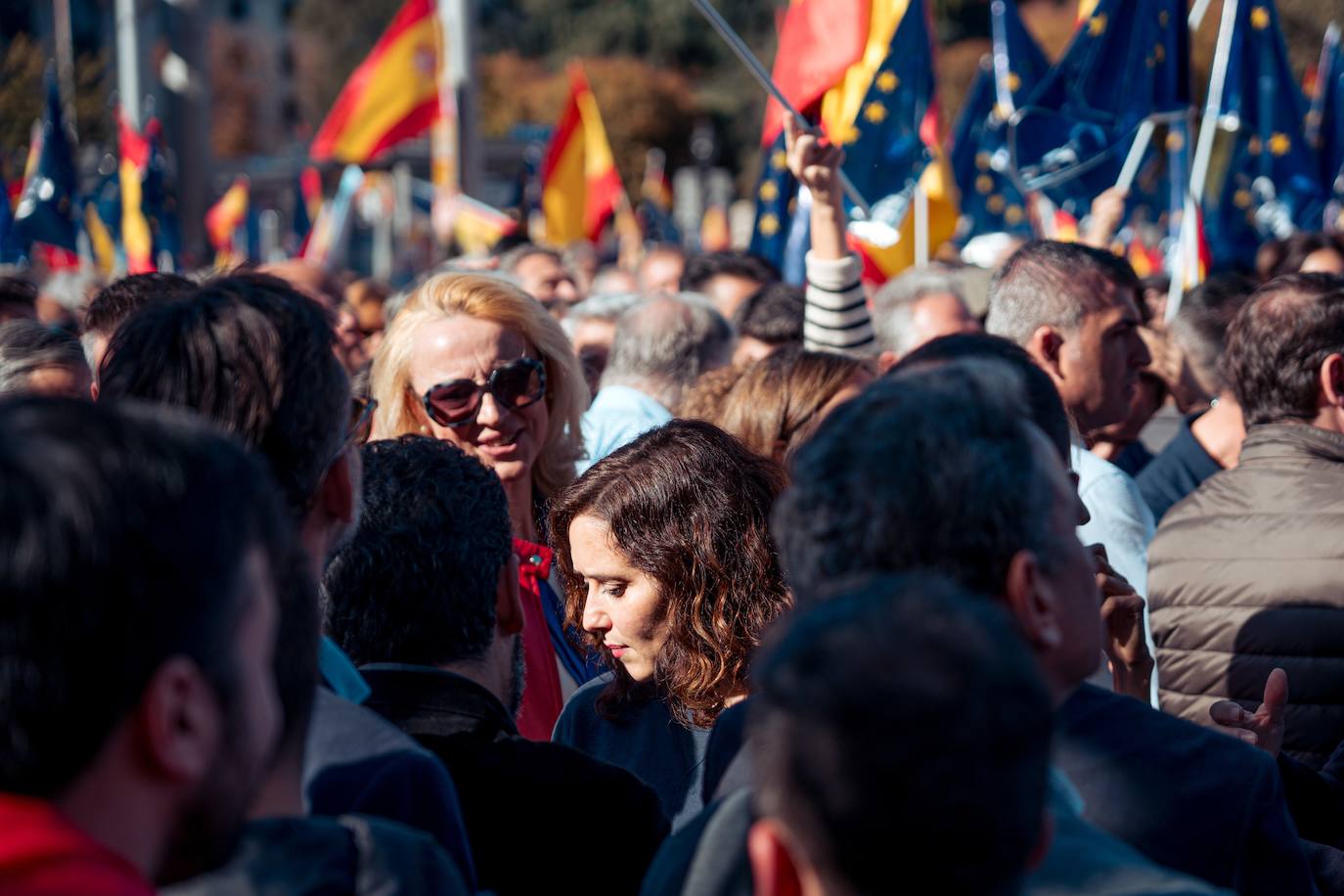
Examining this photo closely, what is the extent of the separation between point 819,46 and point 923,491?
21.1 feet

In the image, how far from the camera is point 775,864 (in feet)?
4.54

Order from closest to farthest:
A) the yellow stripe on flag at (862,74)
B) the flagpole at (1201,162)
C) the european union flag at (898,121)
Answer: the european union flag at (898,121)
the yellow stripe on flag at (862,74)
the flagpole at (1201,162)

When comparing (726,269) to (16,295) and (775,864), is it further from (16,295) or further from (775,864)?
(775,864)

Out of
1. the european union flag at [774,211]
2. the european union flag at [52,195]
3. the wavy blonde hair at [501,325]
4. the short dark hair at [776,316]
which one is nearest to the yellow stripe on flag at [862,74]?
the european union flag at [774,211]

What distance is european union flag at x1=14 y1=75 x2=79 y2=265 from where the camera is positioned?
1065 centimetres

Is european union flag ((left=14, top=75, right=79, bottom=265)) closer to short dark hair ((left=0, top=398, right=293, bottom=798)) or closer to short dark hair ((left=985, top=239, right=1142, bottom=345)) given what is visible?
short dark hair ((left=985, top=239, right=1142, bottom=345))

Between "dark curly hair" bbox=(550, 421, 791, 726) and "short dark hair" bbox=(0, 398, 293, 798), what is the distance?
1.60m

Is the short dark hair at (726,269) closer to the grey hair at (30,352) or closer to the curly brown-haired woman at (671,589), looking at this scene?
the grey hair at (30,352)

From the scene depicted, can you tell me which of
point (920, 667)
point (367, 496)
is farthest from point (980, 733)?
point (367, 496)

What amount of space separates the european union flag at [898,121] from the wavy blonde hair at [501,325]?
3.79m

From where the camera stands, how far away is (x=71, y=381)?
4.20m

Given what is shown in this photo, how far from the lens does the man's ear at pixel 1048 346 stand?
14.6 ft

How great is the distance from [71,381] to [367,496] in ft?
6.87

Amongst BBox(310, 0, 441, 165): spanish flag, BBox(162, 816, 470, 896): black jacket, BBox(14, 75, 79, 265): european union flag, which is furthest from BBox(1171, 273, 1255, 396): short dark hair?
BBox(310, 0, 441, 165): spanish flag
